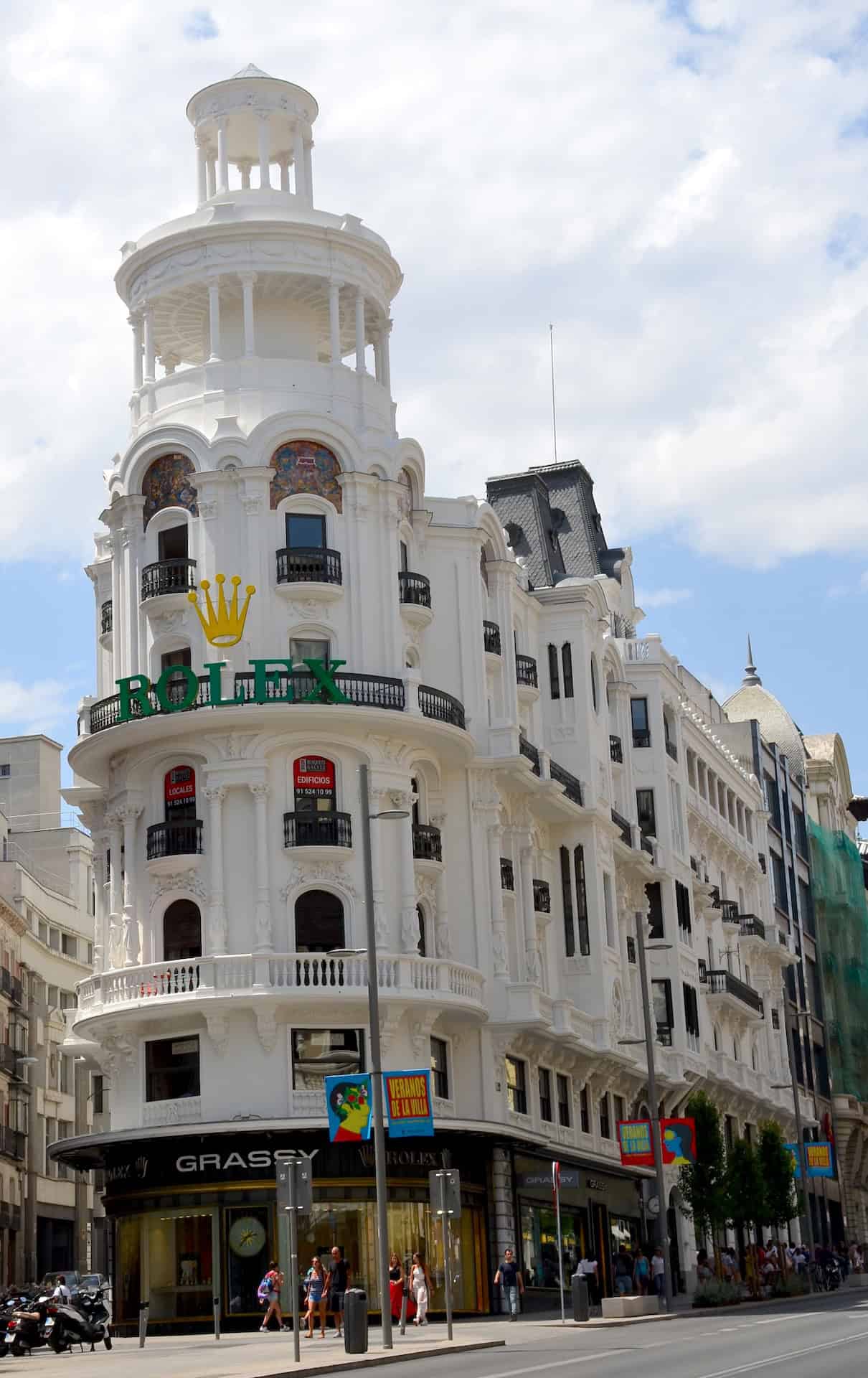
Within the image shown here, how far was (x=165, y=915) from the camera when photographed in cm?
5125

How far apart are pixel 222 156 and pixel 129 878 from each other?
778 inches

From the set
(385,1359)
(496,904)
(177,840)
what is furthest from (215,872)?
(385,1359)

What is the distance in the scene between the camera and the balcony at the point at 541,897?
193 feet

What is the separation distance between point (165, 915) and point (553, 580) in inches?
902

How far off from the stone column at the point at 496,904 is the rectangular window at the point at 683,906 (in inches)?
687

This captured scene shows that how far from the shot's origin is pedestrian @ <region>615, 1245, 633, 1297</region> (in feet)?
186

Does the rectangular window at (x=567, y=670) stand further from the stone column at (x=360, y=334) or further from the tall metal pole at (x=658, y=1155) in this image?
the stone column at (x=360, y=334)

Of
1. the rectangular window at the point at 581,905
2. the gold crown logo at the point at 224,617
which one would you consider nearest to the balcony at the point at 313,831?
the gold crown logo at the point at 224,617

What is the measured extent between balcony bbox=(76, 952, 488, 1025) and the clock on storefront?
5055 millimetres

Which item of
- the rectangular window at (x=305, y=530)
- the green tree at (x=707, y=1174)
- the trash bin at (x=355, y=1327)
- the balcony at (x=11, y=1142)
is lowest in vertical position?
the trash bin at (x=355, y=1327)

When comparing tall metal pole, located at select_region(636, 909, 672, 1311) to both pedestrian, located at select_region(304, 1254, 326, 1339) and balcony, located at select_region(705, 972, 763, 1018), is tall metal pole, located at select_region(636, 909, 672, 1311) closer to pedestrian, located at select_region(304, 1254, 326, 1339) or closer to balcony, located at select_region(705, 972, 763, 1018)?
pedestrian, located at select_region(304, 1254, 326, 1339)

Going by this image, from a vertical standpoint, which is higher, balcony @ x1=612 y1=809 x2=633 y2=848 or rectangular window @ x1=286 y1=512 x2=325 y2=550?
rectangular window @ x1=286 y1=512 x2=325 y2=550

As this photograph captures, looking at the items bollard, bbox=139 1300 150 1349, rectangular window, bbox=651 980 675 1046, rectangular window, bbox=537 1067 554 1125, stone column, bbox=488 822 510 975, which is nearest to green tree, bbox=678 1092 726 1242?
rectangular window, bbox=537 1067 554 1125

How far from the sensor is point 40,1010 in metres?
84.8
